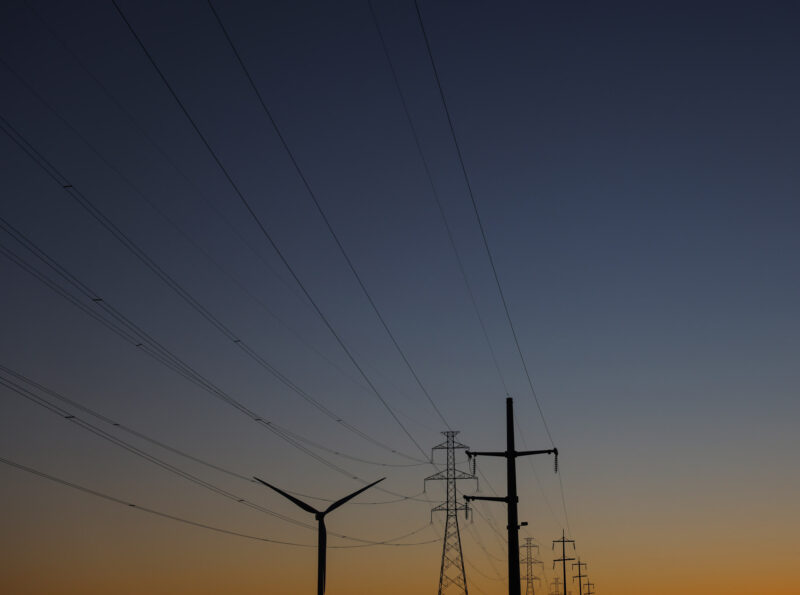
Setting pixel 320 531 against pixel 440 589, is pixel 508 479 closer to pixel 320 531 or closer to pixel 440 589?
pixel 320 531

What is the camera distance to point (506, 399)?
59.5 m

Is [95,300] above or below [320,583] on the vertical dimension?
above

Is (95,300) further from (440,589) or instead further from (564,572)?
(564,572)

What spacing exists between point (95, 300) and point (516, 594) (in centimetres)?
2786

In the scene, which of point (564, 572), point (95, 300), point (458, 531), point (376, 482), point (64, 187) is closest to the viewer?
point (64, 187)

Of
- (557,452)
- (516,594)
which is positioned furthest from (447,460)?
(516,594)

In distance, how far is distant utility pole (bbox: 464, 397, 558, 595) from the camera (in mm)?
52812

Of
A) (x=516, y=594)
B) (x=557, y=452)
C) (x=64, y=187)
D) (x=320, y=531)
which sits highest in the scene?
(x=64, y=187)

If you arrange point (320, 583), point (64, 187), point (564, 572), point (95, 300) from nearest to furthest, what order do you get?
point (64, 187) < point (95, 300) < point (320, 583) < point (564, 572)

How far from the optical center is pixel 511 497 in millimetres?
54906

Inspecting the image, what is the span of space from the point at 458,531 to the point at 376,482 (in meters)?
28.7

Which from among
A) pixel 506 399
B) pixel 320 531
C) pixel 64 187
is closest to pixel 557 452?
pixel 506 399

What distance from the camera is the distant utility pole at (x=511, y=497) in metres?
52.8

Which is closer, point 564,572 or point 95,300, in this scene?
point 95,300
